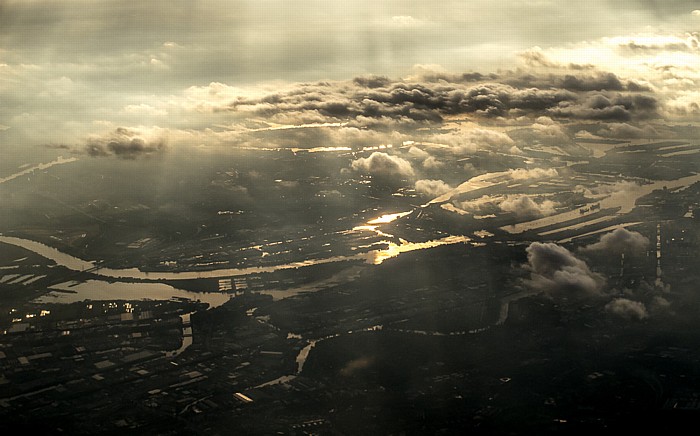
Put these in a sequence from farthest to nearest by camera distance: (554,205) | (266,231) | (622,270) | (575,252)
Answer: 1. (554,205)
2. (266,231)
3. (575,252)
4. (622,270)

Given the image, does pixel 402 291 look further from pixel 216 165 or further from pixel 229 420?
pixel 216 165

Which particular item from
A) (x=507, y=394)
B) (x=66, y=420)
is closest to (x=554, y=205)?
(x=507, y=394)

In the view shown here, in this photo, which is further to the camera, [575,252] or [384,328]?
[575,252]

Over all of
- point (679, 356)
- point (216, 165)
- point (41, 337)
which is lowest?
point (679, 356)

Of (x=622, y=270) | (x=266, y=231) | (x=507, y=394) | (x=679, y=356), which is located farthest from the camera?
(x=266, y=231)

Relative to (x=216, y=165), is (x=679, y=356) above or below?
below

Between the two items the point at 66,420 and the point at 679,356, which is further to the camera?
the point at 679,356

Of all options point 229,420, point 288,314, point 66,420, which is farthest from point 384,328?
point 66,420

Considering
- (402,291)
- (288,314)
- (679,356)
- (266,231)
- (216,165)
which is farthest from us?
(216,165)

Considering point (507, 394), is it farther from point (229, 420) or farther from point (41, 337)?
point (41, 337)
